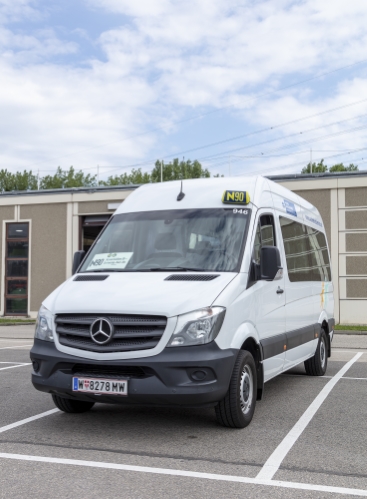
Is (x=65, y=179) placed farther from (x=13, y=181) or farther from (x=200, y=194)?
(x=200, y=194)

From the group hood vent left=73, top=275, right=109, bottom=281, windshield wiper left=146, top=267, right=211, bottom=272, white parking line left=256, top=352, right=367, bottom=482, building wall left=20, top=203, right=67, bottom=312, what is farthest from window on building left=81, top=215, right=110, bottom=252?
windshield wiper left=146, top=267, right=211, bottom=272

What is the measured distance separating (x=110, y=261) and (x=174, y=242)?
2.20ft

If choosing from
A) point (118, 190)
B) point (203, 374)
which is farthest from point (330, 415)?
point (118, 190)

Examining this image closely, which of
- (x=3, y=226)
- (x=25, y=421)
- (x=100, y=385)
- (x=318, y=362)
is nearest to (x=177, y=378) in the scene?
(x=100, y=385)

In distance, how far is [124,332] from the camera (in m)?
5.40

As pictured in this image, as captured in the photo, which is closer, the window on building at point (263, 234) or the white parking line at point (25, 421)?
the white parking line at point (25, 421)

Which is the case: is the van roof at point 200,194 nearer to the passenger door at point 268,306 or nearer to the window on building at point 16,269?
the passenger door at point 268,306

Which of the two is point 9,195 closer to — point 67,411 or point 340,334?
point 340,334

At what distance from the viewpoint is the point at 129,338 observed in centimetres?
538

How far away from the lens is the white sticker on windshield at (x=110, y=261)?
643cm

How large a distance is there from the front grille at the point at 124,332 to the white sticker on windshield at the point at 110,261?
96cm

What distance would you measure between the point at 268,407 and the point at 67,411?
7.00 ft

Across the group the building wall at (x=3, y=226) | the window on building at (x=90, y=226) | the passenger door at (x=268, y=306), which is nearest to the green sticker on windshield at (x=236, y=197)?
the passenger door at (x=268, y=306)

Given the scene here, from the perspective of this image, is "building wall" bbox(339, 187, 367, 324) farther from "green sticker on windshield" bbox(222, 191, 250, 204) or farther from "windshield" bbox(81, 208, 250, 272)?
"windshield" bbox(81, 208, 250, 272)
